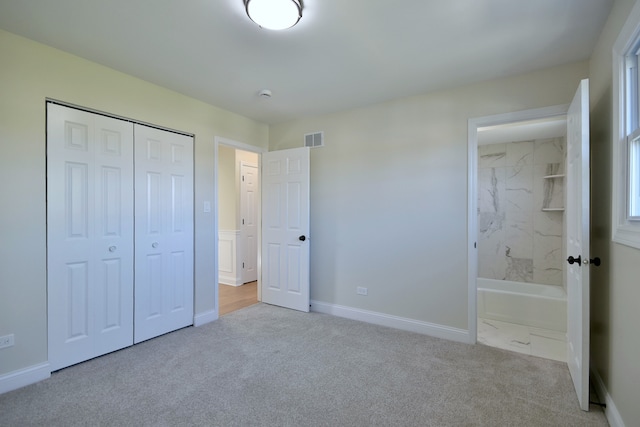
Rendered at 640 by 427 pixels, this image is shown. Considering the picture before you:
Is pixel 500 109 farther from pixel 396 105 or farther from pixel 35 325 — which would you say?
pixel 35 325

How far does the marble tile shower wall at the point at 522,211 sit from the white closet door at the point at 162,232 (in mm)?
4383

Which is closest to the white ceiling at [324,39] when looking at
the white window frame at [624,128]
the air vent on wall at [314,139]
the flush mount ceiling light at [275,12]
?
the flush mount ceiling light at [275,12]

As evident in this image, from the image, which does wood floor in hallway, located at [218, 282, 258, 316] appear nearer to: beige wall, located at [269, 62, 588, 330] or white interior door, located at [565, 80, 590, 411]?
beige wall, located at [269, 62, 588, 330]

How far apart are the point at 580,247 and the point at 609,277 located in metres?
0.23

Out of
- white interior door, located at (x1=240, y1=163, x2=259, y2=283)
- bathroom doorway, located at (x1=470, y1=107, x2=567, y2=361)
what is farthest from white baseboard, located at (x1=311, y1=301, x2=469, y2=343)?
white interior door, located at (x1=240, y1=163, x2=259, y2=283)

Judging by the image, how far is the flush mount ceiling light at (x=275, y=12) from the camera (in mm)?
1678

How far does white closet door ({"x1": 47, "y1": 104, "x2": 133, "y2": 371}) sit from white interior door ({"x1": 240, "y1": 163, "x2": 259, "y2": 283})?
2.61 metres

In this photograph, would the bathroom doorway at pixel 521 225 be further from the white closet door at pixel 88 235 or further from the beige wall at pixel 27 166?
the beige wall at pixel 27 166

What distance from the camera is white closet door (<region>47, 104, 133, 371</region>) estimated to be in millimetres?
2305

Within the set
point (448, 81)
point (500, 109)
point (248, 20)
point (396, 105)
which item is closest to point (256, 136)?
point (396, 105)

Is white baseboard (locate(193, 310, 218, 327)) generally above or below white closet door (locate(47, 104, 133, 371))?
below

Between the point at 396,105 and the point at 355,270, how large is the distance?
77.3 inches

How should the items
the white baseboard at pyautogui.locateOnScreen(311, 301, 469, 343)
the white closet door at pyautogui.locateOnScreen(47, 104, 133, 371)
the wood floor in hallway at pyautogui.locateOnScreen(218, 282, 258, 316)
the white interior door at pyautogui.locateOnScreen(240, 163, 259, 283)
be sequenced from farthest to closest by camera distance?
A: the white interior door at pyautogui.locateOnScreen(240, 163, 259, 283)
the wood floor in hallway at pyautogui.locateOnScreen(218, 282, 258, 316)
the white baseboard at pyautogui.locateOnScreen(311, 301, 469, 343)
the white closet door at pyautogui.locateOnScreen(47, 104, 133, 371)

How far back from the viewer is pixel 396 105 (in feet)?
10.8
